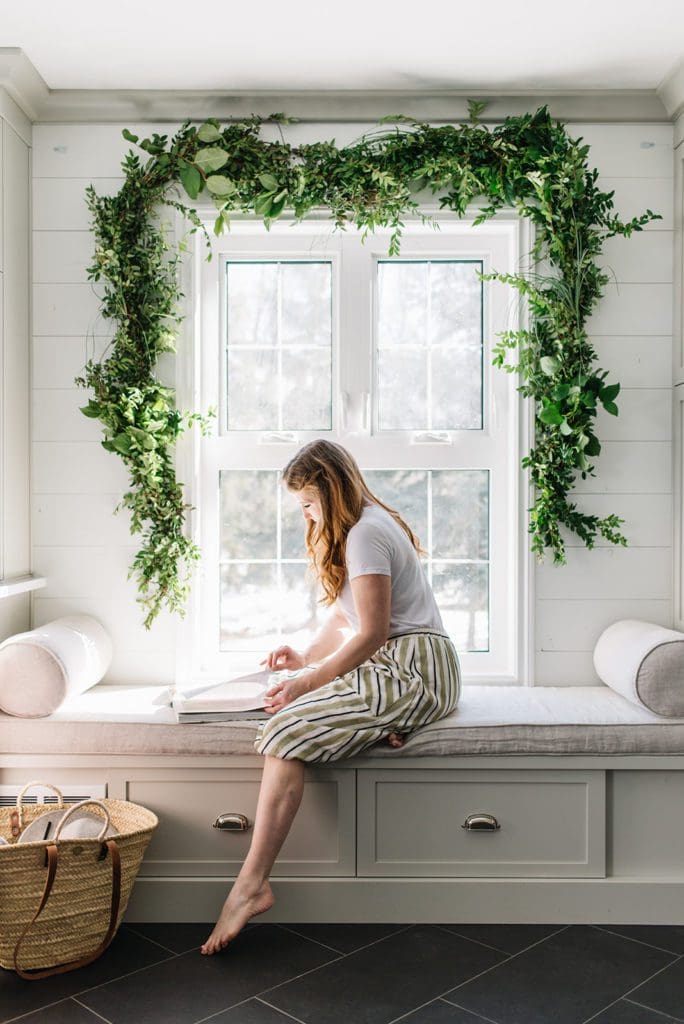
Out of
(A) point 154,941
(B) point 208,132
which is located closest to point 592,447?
(B) point 208,132

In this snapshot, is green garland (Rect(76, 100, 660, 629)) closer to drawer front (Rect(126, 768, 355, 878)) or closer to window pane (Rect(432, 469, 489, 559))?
window pane (Rect(432, 469, 489, 559))

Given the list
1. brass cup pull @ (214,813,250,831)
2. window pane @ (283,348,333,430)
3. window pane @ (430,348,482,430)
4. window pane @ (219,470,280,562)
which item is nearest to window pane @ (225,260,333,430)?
window pane @ (283,348,333,430)

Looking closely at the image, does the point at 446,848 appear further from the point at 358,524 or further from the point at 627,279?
the point at 627,279

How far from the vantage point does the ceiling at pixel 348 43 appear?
2832 millimetres

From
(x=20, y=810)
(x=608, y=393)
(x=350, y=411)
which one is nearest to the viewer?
(x=20, y=810)

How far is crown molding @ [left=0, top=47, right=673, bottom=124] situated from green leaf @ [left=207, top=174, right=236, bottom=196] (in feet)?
0.88

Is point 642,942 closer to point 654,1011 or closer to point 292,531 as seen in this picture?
point 654,1011

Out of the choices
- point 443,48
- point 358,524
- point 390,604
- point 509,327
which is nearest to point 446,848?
point 390,604

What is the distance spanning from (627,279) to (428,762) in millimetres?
1931

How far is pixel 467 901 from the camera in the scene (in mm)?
2768

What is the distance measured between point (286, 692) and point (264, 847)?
461 millimetres

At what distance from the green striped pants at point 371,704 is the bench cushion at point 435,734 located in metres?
0.07

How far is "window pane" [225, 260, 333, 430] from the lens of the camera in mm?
3555

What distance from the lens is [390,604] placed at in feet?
9.27
